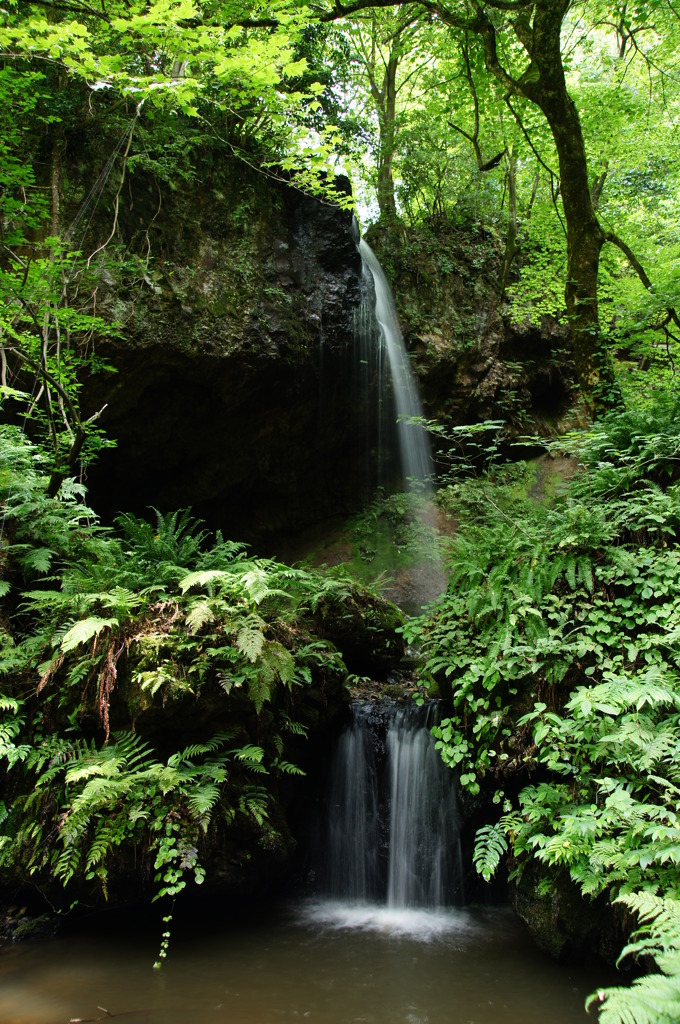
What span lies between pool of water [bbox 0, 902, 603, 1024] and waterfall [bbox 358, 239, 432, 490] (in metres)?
9.06

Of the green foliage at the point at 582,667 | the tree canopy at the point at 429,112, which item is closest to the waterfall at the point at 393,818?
the green foliage at the point at 582,667

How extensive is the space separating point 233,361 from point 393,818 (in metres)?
7.10

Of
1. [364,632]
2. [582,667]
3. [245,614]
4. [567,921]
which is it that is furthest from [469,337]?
[567,921]

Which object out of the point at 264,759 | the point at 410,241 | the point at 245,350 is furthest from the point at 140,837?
the point at 410,241

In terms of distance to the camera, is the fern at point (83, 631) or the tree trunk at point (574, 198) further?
the tree trunk at point (574, 198)

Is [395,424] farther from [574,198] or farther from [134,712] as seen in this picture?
[134,712]

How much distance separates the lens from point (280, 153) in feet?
34.1

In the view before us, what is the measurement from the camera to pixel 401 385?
42.0 feet

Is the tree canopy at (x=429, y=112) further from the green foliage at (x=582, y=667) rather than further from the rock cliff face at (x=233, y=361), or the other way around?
the green foliage at (x=582, y=667)

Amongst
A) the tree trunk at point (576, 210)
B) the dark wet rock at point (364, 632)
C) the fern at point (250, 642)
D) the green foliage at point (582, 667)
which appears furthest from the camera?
the tree trunk at point (576, 210)

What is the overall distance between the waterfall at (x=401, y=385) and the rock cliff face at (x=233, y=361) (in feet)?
3.88

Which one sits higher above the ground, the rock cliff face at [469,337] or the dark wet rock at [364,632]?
the rock cliff face at [469,337]

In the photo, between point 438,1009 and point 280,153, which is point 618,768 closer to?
point 438,1009

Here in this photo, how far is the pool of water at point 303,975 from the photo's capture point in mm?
3799
